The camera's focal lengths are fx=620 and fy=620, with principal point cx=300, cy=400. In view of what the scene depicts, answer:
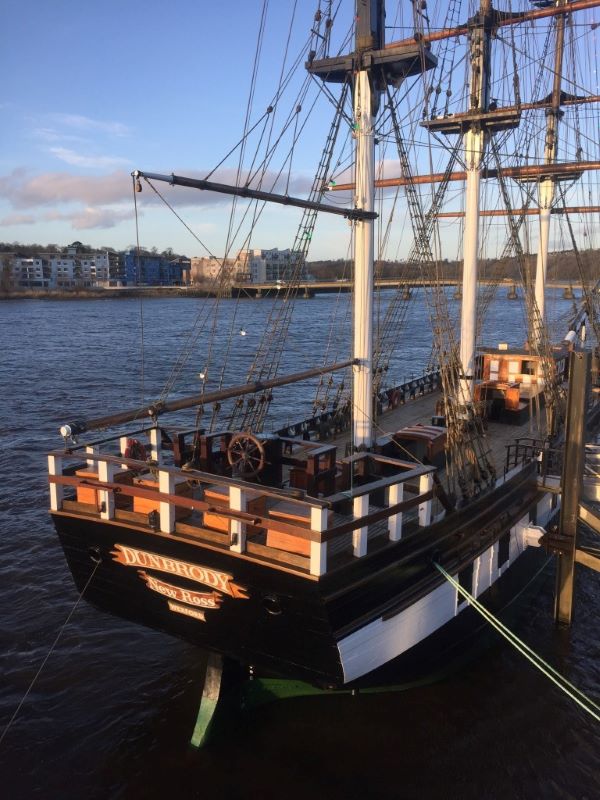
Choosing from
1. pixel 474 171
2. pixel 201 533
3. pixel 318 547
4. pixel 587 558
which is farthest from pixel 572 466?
pixel 474 171

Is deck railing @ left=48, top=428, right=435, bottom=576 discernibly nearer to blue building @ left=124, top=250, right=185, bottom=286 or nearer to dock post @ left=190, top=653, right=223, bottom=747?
dock post @ left=190, top=653, right=223, bottom=747

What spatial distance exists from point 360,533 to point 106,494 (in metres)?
3.25

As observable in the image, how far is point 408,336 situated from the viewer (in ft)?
223

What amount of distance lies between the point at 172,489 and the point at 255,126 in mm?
6404

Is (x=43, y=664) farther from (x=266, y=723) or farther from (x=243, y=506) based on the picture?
(x=243, y=506)

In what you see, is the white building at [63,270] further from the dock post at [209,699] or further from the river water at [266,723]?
the dock post at [209,699]

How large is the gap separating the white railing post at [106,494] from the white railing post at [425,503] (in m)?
4.04

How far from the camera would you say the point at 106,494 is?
788 cm

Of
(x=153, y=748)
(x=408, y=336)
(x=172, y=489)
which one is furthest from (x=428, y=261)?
(x=408, y=336)

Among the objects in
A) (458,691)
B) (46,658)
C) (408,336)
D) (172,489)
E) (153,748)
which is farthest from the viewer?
(408,336)

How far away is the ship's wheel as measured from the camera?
970 centimetres

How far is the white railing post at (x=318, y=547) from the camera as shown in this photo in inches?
258

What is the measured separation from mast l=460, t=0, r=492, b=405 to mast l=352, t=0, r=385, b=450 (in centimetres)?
590

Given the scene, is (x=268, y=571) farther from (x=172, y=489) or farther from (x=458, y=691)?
(x=458, y=691)
